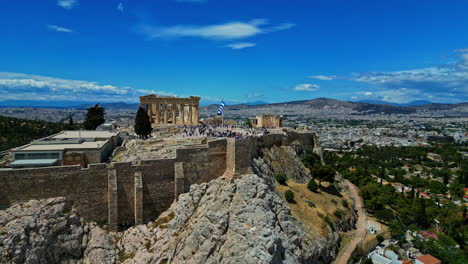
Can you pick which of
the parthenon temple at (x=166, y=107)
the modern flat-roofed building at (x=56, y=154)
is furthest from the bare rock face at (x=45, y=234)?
the parthenon temple at (x=166, y=107)

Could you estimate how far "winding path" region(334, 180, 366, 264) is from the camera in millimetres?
31852

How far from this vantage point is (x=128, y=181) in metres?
25.5

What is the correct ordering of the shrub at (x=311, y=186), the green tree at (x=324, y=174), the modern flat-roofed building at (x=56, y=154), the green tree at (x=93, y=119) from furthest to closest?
the green tree at (x=93, y=119) < the green tree at (x=324, y=174) < the shrub at (x=311, y=186) < the modern flat-roofed building at (x=56, y=154)

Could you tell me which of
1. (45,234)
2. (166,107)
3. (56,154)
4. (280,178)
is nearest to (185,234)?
(45,234)

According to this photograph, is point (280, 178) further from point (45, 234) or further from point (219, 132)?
point (45, 234)

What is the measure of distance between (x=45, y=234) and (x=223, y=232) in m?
12.1

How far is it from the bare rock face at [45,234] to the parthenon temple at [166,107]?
93.9 ft

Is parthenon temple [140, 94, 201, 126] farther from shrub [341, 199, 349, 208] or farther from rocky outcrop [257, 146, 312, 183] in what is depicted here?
shrub [341, 199, 349, 208]

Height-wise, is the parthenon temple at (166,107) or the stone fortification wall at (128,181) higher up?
the parthenon temple at (166,107)

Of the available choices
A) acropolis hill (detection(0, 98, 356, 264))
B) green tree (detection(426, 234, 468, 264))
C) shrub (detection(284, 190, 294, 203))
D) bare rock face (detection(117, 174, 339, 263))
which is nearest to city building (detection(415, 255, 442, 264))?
green tree (detection(426, 234, 468, 264))

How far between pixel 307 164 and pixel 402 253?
16.4 metres

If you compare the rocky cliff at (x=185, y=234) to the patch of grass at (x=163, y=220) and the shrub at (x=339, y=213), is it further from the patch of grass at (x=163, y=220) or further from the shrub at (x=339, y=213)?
the shrub at (x=339, y=213)

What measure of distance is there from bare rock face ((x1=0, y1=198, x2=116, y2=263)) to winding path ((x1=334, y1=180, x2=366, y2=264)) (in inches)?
886

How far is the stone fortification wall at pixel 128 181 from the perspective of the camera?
2245 cm
